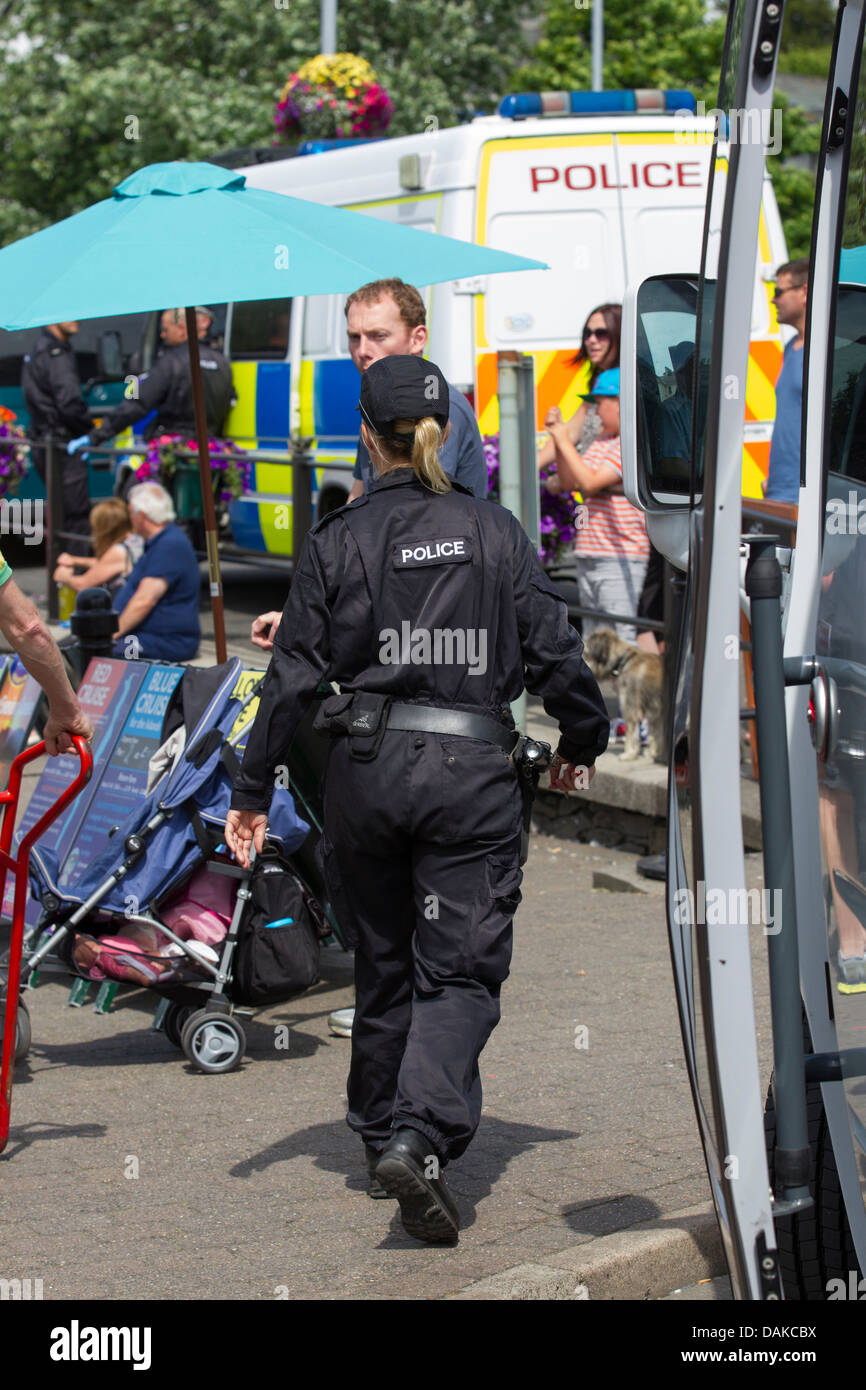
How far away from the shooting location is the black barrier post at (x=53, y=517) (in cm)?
1210

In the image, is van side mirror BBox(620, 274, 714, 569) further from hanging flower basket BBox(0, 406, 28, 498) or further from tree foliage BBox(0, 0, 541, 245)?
tree foliage BBox(0, 0, 541, 245)

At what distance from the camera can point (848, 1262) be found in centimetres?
319

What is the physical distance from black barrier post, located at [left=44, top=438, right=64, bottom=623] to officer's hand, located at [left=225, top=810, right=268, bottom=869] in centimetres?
843

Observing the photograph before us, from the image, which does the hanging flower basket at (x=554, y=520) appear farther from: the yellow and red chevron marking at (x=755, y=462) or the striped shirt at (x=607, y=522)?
the yellow and red chevron marking at (x=755, y=462)

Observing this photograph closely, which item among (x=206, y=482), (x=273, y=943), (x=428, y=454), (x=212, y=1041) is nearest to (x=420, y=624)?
(x=428, y=454)

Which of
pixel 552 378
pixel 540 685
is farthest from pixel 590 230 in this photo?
pixel 540 685

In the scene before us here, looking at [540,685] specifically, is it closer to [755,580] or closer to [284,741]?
[284,741]

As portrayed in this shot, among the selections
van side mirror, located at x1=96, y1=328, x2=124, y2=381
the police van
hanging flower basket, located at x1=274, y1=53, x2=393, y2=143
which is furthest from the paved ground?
hanging flower basket, located at x1=274, y1=53, x2=393, y2=143

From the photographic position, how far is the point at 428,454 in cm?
387

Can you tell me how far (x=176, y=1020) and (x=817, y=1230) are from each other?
2475mm

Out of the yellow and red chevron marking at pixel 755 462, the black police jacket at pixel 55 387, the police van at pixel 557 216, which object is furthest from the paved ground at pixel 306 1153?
the black police jacket at pixel 55 387

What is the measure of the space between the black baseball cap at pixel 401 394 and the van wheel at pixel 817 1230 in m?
1.57

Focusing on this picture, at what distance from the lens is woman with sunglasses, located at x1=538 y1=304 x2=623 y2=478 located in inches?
314

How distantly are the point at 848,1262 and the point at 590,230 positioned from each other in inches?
302
